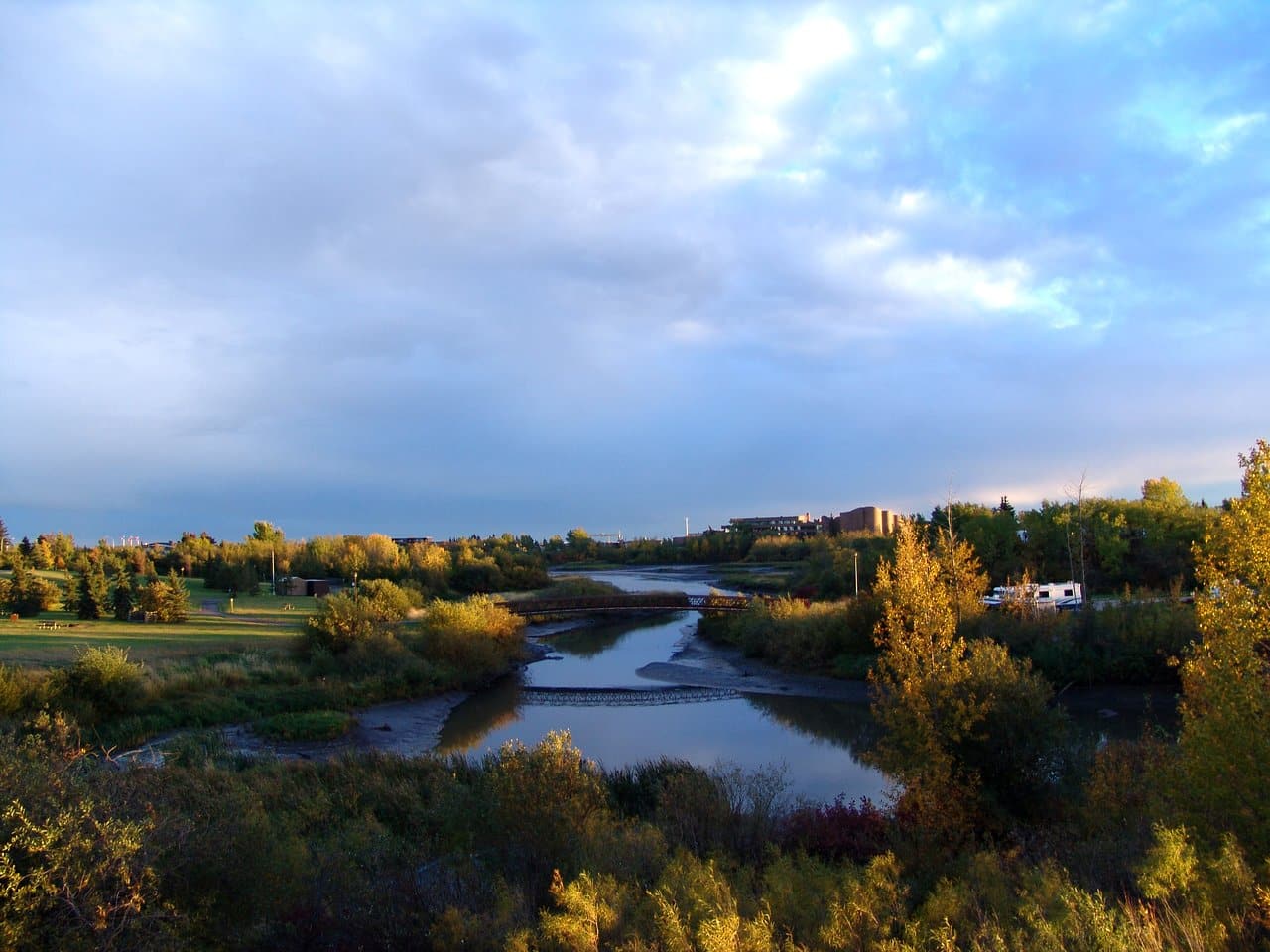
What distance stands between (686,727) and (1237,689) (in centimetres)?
2389

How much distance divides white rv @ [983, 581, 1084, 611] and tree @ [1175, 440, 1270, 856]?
104 ft

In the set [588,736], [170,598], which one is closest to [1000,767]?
[588,736]

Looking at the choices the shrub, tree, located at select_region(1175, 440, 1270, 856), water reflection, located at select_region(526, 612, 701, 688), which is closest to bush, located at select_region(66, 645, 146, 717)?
water reflection, located at select_region(526, 612, 701, 688)

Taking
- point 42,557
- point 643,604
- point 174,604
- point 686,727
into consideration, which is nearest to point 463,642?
point 686,727

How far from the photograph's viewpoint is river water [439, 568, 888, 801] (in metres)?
23.8

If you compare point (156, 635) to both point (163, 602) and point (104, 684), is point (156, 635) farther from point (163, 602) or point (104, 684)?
point (104, 684)

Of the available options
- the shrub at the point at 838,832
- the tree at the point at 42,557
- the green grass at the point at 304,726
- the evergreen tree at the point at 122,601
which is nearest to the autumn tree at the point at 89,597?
the evergreen tree at the point at 122,601

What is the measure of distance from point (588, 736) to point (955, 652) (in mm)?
18276

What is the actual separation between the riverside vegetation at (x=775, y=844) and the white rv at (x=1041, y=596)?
2462cm

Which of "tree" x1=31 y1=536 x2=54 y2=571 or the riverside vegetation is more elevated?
"tree" x1=31 y1=536 x2=54 y2=571

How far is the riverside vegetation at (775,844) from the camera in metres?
5.88

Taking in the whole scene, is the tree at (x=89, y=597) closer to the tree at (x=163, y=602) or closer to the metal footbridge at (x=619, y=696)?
the tree at (x=163, y=602)

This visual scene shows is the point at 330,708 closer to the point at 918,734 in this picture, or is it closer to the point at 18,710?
the point at 18,710

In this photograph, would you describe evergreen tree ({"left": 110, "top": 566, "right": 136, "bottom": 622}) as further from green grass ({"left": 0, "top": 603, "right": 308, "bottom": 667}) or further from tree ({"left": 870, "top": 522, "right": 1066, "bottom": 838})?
tree ({"left": 870, "top": 522, "right": 1066, "bottom": 838})
